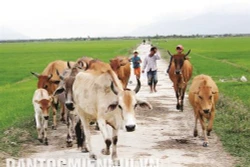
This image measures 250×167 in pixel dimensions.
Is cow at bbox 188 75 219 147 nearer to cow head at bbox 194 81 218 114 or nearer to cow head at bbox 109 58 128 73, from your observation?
cow head at bbox 194 81 218 114

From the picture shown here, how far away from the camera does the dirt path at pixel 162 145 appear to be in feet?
24.8

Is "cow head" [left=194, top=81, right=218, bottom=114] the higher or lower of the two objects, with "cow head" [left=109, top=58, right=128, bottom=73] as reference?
lower

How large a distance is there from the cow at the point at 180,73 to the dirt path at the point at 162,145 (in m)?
1.03

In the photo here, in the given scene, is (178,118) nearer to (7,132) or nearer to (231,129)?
(231,129)

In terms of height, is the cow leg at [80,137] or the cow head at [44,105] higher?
the cow head at [44,105]

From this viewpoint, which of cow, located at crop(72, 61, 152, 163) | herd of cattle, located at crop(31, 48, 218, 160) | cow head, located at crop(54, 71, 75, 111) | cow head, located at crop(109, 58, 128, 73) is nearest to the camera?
cow, located at crop(72, 61, 152, 163)

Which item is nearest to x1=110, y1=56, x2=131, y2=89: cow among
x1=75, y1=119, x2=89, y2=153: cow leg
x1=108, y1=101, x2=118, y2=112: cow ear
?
x1=75, y1=119, x2=89, y2=153: cow leg

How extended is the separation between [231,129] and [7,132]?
496 centimetres

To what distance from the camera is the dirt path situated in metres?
7.56

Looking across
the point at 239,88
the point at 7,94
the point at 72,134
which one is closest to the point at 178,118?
the point at 72,134

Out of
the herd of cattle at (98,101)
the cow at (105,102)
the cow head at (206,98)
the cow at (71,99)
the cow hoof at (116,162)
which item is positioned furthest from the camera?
the cow head at (206,98)

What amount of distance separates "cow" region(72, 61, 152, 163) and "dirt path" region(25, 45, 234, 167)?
2.38ft

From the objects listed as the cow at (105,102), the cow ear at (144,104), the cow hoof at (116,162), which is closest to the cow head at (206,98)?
the cow at (105,102)

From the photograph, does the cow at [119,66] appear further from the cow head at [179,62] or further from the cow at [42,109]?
the cow at [42,109]
